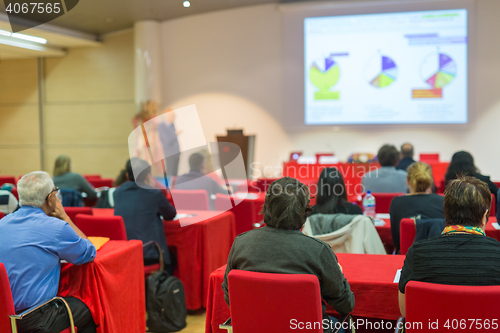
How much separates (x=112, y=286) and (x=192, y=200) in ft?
6.68

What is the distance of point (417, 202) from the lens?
3.06 metres

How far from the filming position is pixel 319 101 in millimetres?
9289

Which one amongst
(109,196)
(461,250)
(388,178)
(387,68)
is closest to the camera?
(461,250)

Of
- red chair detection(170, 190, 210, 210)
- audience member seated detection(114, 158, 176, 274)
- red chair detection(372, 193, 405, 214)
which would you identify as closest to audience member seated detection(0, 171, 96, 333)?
audience member seated detection(114, 158, 176, 274)

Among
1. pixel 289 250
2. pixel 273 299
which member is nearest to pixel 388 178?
pixel 289 250

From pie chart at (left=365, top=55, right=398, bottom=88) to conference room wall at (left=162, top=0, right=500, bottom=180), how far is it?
0.93 m

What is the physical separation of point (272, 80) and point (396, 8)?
9.41ft

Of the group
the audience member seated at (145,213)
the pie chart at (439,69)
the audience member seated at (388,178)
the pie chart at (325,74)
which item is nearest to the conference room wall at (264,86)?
the pie chart at (439,69)

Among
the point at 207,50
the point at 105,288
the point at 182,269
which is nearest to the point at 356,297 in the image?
the point at 105,288

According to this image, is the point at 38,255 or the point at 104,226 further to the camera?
the point at 104,226

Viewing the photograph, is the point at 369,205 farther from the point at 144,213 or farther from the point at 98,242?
the point at 98,242

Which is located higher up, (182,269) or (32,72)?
(32,72)

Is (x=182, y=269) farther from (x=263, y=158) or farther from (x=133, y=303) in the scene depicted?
(x=263, y=158)

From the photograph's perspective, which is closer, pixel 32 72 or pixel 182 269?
pixel 182 269
